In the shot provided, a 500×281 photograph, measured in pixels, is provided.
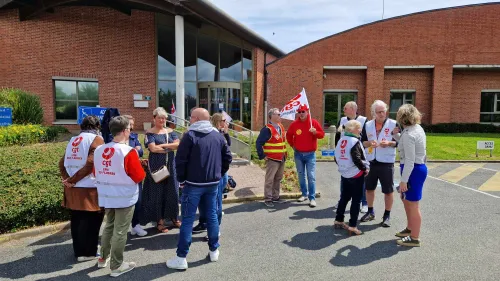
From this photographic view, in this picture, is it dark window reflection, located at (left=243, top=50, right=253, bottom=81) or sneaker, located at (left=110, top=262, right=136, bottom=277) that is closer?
sneaker, located at (left=110, top=262, right=136, bottom=277)

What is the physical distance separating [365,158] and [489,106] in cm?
2182

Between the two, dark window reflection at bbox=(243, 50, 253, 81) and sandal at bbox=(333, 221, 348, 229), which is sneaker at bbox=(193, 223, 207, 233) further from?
dark window reflection at bbox=(243, 50, 253, 81)

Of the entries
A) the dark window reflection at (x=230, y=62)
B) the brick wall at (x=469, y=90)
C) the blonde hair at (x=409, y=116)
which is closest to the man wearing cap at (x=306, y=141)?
the blonde hair at (x=409, y=116)

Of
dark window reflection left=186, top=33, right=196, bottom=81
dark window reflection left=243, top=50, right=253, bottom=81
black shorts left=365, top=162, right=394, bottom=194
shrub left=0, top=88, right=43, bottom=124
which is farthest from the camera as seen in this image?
dark window reflection left=243, top=50, right=253, bottom=81

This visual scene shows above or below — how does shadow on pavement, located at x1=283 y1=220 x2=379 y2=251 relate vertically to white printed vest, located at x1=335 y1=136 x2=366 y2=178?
below

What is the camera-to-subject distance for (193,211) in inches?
147

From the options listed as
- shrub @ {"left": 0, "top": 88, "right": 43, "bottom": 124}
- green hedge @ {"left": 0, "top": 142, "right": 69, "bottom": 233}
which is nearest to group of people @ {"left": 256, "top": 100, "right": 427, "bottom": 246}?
green hedge @ {"left": 0, "top": 142, "right": 69, "bottom": 233}

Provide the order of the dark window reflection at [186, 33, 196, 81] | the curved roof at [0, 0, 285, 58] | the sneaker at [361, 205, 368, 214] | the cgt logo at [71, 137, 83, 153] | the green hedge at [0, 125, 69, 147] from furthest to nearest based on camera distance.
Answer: the dark window reflection at [186, 33, 196, 81] → the curved roof at [0, 0, 285, 58] → the green hedge at [0, 125, 69, 147] → the sneaker at [361, 205, 368, 214] → the cgt logo at [71, 137, 83, 153]

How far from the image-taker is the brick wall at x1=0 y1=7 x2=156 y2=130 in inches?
568

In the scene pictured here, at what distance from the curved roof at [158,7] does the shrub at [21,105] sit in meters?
4.46

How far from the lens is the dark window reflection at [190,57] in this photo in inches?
672

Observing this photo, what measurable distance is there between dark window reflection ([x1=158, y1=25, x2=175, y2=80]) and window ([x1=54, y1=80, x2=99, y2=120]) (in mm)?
3182

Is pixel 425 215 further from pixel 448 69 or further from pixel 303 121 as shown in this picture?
pixel 448 69

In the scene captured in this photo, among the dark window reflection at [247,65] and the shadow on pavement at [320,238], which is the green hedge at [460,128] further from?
the shadow on pavement at [320,238]
